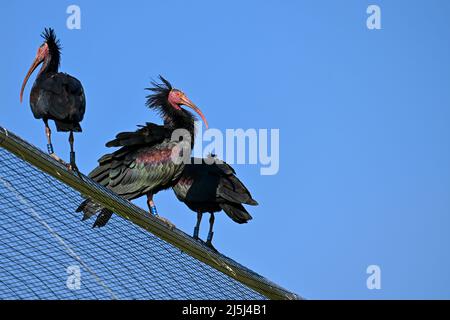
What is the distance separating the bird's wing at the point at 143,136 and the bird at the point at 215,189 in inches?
28.4

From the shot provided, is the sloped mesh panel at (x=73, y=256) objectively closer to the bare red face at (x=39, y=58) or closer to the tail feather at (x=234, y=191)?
the tail feather at (x=234, y=191)

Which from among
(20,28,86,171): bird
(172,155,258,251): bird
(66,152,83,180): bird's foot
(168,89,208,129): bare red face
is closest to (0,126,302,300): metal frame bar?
(66,152,83,180): bird's foot

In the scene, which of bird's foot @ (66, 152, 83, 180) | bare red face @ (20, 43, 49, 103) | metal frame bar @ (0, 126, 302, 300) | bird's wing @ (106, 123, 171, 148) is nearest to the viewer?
metal frame bar @ (0, 126, 302, 300)

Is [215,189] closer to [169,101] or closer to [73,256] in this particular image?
[169,101]

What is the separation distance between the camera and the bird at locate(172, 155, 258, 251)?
52.3 feet

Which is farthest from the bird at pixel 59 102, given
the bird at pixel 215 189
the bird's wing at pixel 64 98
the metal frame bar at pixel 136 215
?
the bird at pixel 215 189

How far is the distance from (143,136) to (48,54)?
4.92ft

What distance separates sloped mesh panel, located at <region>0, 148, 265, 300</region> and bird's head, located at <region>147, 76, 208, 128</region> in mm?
4560

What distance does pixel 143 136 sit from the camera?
49.7 feet

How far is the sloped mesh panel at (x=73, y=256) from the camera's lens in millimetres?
10102

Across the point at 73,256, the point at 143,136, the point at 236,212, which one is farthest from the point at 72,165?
the point at 236,212

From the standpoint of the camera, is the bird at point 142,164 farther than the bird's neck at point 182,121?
No

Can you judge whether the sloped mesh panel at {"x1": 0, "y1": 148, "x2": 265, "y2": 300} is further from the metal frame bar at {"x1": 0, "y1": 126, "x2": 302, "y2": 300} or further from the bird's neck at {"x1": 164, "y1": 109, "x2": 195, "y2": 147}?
the bird's neck at {"x1": 164, "y1": 109, "x2": 195, "y2": 147}

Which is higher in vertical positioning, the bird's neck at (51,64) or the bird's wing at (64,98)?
the bird's neck at (51,64)
